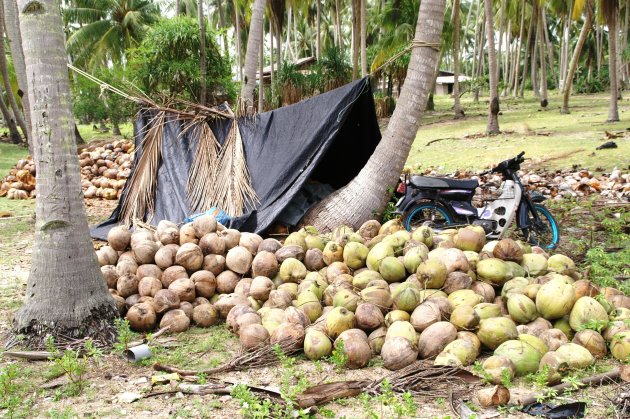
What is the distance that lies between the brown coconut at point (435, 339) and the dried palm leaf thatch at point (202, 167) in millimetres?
3958

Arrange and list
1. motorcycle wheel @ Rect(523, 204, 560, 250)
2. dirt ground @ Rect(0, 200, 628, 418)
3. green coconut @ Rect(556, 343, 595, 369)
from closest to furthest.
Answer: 1. dirt ground @ Rect(0, 200, 628, 418)
2. green coconut @ Rect(556, 343, 595, 369)
3. motorcycle wheel @ Rect(523, 204, 560, 250)

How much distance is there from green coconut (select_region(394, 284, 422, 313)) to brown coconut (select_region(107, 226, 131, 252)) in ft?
8.29

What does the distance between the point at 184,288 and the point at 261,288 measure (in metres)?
0.62

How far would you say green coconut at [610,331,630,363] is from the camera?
338 cm

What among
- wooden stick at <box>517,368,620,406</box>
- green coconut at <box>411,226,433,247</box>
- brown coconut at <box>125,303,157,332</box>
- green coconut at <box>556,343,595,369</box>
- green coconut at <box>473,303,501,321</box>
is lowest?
wooden stick at <box>517,368,620,406</box>

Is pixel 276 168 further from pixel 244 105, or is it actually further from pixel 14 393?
pixel 14 393

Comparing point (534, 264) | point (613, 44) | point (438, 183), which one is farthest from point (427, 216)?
point (613, 44)

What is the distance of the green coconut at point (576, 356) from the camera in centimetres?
329

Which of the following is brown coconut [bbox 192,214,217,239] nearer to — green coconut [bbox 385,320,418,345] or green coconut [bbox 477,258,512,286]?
green coconut [bbox 385,320,418,345]

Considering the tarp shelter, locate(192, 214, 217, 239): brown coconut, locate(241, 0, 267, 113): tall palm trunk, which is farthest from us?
locate(241, 0, 267, 113): tall palm trunk

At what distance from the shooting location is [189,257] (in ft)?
15.7

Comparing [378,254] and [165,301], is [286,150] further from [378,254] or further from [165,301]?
[165,301]

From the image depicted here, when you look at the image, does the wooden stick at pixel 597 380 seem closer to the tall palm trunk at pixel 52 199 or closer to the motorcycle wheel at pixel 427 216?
the tall palm trunk at pixel 52 199

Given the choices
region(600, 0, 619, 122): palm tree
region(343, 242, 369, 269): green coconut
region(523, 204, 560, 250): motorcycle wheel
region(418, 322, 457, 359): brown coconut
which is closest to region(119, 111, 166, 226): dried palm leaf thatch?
region(343, 242, 369, 269): green coconut
